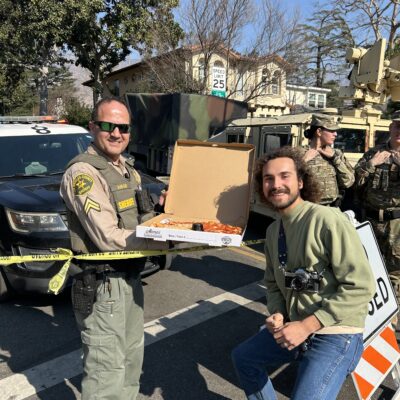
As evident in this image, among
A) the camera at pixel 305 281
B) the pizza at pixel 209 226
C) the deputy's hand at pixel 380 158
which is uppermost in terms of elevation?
the deputy's hand at pixel 380 158

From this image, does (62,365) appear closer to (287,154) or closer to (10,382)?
(10,382)

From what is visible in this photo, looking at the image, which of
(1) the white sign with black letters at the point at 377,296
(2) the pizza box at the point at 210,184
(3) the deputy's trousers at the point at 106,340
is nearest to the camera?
(3) the deputy's trousers at the point at 106,340

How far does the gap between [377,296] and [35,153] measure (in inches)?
162

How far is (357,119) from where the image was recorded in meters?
6.46

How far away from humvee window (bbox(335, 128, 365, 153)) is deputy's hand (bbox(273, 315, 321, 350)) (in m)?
5.08

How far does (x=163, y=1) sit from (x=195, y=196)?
1918 cm

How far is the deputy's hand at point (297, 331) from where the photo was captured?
191 centimetres

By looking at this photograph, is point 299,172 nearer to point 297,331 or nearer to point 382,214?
point 297,331

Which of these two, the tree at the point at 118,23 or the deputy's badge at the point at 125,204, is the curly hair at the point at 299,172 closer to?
the deputy's badge at the point at 125,204

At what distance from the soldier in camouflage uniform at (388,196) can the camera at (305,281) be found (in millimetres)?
1833

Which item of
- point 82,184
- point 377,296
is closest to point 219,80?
point 377,296

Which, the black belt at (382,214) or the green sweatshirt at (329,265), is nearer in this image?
the green sweatshirt at (329,265)

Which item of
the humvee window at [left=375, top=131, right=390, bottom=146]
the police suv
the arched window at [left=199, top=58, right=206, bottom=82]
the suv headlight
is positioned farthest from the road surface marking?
the arched window at [left=199, top=58, right=206, bottom=82]

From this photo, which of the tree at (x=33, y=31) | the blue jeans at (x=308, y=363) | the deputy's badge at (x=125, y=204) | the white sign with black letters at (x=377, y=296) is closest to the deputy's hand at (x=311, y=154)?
the white sign with black letters at (x=377, y=296)
